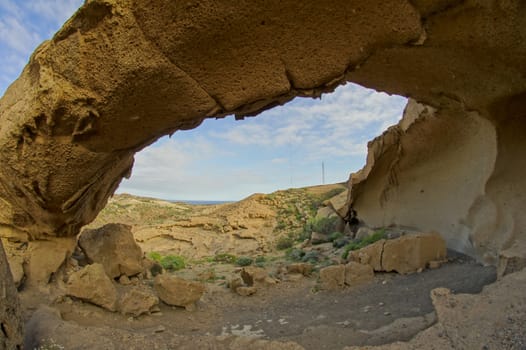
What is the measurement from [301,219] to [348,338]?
1144cm

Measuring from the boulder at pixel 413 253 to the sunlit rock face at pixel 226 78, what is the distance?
527mm

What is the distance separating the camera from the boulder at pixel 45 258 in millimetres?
4992

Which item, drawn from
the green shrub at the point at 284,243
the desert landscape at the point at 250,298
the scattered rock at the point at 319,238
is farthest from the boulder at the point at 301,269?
the green shrub at the point at 284,243

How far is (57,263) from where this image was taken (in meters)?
5.33

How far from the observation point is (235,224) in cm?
1568

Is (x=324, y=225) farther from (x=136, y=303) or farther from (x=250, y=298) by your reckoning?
(x=136, y=303)

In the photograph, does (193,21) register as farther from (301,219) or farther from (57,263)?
(301,219)

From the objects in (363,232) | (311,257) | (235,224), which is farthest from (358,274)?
(235,224)

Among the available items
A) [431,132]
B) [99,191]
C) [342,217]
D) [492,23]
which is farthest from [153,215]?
[492,23]

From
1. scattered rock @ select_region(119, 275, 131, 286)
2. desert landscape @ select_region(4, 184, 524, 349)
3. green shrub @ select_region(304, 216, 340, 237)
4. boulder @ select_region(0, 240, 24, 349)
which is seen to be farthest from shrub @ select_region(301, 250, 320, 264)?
boulder @ select_region(0, 240, 24, 349)

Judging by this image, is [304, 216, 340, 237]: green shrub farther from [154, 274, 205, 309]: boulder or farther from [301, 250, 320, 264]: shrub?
[154, 274, 205, 309]: boulder

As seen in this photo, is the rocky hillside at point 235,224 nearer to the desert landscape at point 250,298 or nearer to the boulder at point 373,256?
the desert landscape at point 250,298

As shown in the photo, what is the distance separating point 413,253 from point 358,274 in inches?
37.7

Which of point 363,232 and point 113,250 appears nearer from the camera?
point 113,250
